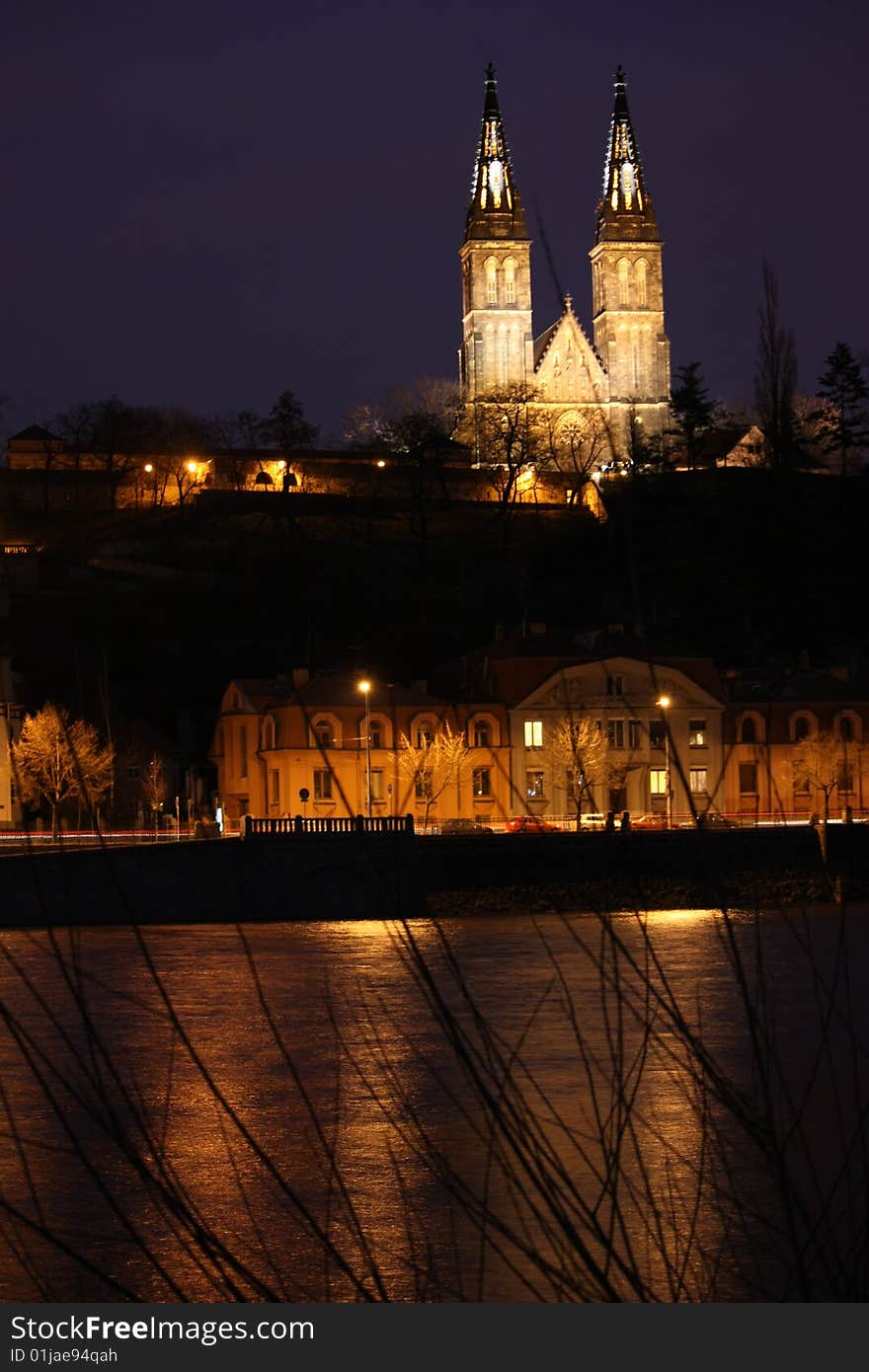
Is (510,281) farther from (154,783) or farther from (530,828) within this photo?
(530,828)

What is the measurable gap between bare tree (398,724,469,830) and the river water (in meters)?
17.1

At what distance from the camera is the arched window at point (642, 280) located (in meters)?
130

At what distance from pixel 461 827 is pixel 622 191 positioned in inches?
3496

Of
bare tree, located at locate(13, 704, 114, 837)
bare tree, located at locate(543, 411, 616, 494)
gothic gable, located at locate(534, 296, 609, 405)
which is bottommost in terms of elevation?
bare tree, located at locate(13, 704, 114, 837)

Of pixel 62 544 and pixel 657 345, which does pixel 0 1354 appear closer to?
pixel 62 544

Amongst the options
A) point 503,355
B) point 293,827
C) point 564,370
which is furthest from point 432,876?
point 503,355

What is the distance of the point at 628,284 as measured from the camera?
131 metres

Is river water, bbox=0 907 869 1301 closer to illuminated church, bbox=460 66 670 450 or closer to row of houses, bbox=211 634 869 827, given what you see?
row of houses, bbox=211 634 869 827

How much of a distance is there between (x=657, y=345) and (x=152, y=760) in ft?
228

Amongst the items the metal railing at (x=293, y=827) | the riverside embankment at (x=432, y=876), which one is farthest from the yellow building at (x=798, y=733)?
the metal railing at (x=293, y=827)

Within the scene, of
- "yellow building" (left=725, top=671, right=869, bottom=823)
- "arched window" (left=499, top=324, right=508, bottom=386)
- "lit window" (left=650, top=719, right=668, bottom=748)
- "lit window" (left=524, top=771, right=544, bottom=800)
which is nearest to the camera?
"lit window" (left=650, top=719, right=668, bottom=748)

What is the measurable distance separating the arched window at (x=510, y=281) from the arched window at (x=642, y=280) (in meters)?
8.81

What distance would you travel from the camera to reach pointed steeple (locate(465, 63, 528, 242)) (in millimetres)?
127062

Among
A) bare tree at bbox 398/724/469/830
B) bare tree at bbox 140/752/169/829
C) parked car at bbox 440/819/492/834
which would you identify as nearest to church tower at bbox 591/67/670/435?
bare tree at bbox 140/752/169/829
